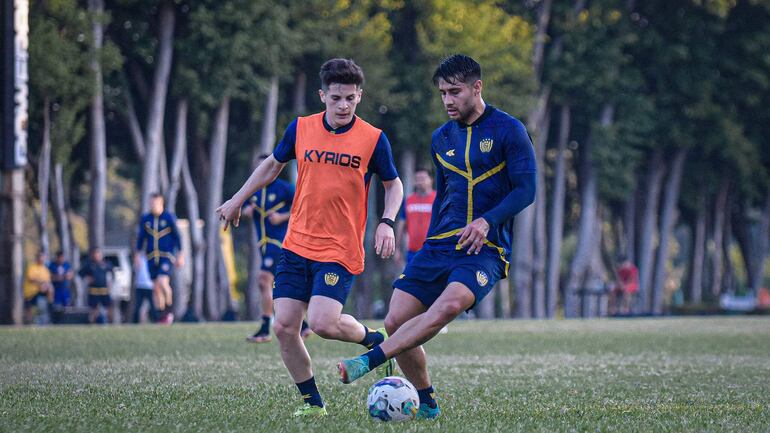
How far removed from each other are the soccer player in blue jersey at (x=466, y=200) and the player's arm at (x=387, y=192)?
0.50 metres

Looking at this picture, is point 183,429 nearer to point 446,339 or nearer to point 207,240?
point 446,339

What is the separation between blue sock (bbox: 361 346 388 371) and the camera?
301 inches

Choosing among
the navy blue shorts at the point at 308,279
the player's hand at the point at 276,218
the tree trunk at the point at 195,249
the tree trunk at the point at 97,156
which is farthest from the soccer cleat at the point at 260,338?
the tree trunk at the point at 195,249

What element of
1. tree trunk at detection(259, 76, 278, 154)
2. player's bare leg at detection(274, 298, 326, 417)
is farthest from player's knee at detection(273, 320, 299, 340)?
tree trunk at detection(259, 76, 278, 154)

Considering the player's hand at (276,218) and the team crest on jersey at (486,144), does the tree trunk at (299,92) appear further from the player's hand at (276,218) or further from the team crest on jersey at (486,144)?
the team crest on jersey at (486,144)

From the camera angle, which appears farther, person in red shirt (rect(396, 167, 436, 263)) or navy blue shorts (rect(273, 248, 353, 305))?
person in red shirt (rect(396, 167, 436, 263))

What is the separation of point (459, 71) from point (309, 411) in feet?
7.71

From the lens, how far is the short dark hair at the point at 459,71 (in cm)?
813

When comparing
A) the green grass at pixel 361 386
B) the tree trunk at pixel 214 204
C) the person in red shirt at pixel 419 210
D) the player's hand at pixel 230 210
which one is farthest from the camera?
the tree trunk at pixel 214 204

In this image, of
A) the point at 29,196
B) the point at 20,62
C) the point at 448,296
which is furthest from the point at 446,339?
the point at 29,196

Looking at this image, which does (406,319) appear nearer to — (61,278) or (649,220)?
(61,278)

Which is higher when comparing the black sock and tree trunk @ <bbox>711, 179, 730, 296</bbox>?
tree trunk @ <bbox>711, 179, 730, 296</bbox>

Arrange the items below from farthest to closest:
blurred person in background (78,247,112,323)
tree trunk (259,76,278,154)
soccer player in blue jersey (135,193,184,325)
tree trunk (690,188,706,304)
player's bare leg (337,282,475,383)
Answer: tree trunk (690,188,706,304) < tree trunk (259,76,278,154) < blurred person in background (78,247,112,323) < soccer player in blue jersey (135,193,184,325) < player's bare leg (337,282,475,383)

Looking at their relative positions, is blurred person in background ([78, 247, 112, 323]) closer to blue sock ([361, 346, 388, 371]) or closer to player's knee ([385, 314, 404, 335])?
player's knee ([385, 314, 404, 335])
